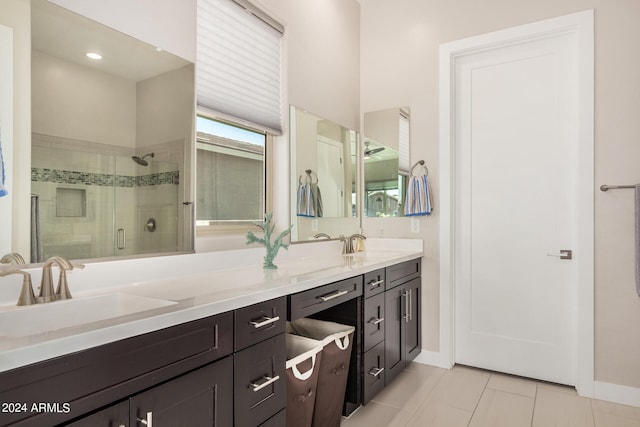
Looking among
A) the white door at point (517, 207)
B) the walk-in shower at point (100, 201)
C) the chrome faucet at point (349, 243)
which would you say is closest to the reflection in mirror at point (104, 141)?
the walk-in shower at point (100, 201)

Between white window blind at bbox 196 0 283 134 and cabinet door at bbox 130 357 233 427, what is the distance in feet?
4.31

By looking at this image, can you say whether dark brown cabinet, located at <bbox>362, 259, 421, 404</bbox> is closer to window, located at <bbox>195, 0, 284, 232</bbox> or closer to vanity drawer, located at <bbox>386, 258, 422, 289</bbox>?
vanity drawer, located at <bbox>386, 258, 422, 289</bbox>

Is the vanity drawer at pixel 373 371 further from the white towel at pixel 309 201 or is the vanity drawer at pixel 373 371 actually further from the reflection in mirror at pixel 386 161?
the reflection in mirror at pixel 386 161

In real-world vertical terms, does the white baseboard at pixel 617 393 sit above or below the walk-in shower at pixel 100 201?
below

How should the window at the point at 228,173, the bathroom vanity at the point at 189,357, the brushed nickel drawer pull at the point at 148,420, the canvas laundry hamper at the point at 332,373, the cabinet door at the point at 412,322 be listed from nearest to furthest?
the bathroom vanity at the point at 189,357, the brushed nickel drawer pull at the point at 148,420, the canvas laundry hamper at the point at 332,373, the window at the point at 228,173, the cabinet door at the point at 412,322

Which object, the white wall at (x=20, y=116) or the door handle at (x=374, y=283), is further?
the door handle at (x=374, y=283)

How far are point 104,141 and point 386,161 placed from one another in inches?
85.6

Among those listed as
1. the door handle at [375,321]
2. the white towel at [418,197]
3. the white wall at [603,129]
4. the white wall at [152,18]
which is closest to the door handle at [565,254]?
the white wall at [603,129]

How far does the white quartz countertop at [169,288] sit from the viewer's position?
2.88 ft

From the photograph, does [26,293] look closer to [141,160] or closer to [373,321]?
[141,160]

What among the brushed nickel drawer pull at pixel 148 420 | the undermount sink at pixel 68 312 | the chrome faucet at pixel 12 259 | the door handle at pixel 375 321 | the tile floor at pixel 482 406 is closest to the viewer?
the brushed nickel drawer pull at pixel 148 420

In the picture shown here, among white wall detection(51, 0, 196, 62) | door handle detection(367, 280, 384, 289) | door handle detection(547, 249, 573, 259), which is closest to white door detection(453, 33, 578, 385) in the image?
door handle detection(547, 249, 573, 259)

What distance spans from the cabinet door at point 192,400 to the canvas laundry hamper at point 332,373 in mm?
628

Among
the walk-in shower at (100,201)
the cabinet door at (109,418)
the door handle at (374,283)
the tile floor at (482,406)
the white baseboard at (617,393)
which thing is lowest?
the tile floor at (482,406)
